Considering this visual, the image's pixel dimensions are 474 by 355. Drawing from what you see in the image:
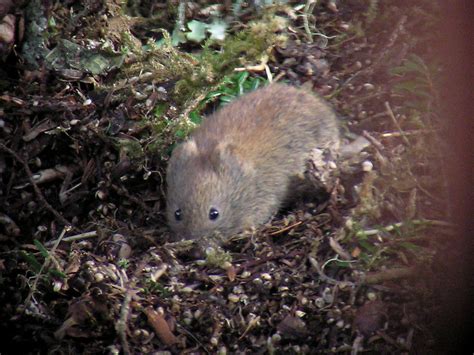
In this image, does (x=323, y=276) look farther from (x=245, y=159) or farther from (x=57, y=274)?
(x=57, y=274)

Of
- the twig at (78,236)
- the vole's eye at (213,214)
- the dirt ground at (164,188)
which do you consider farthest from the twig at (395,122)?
the twig at (78,236)

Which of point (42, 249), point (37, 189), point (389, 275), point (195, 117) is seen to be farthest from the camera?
point (195, 117)

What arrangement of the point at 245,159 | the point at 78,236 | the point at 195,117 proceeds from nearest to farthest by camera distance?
the point at 78,236
the point at 245,159
the point at 195,117

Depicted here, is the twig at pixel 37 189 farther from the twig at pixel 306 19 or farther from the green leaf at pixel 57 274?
the twig at pixel 306 19

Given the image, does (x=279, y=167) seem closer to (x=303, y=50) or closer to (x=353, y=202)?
(x=353, y=202)

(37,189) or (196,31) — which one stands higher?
(196,31)

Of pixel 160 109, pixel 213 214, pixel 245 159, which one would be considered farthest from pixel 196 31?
pixel 213 214

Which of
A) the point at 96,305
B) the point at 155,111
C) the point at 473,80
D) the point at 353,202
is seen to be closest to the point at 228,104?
the point at 155,111
